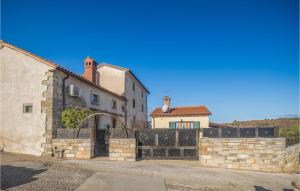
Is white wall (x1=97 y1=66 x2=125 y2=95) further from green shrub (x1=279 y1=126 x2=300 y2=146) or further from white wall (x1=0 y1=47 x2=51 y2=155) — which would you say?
green shrub (x1=279 y1=126 x2=300 y2=146)

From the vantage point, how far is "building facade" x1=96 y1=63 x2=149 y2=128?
23969mm

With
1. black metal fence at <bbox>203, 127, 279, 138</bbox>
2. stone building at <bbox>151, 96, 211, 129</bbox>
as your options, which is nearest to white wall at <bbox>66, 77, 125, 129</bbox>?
stone building at <bbox>151, 96, 211, 129</bbox>

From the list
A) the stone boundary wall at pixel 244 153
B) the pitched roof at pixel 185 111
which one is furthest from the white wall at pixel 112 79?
the stone boundary wall at pixel 244 153

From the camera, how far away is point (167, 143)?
12.3 meters

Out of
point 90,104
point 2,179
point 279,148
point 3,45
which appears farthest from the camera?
point 90,104

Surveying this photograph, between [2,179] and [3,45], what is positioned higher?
[3,45]

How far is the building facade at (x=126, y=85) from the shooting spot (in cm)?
2397

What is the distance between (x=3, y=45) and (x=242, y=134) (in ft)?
45.3

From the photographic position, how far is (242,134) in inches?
458

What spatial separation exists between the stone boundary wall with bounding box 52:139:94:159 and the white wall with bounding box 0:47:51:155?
1.03m

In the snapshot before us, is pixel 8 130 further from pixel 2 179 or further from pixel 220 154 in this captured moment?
pixel 220 154

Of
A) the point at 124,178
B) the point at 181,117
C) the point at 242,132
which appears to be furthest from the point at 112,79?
the point at 124,178

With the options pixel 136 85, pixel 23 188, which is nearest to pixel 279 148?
pixel 23 188

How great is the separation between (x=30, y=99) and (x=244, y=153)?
443 inches
